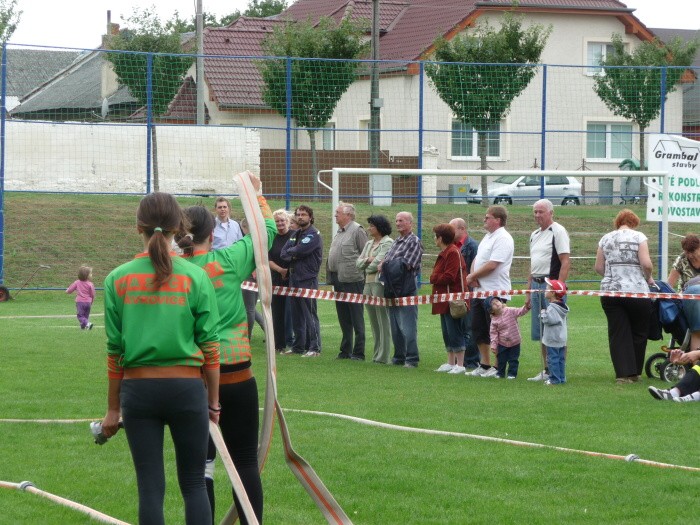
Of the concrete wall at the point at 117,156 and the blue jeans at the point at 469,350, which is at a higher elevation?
the concrete wall at the point at 117,156

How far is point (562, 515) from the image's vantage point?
21.9 feet

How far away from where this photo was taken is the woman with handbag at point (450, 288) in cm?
1336

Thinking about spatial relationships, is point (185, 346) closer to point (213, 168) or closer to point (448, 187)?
point (213, 168)

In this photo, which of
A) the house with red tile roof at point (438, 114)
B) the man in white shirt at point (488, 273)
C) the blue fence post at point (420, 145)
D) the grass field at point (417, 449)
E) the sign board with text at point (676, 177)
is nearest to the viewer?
the grass field at point (417, 449)

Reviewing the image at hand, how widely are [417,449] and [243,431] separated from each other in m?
3.00

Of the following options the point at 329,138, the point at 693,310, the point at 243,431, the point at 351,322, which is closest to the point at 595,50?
the point at 329,138

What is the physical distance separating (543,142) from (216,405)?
67.9 feet

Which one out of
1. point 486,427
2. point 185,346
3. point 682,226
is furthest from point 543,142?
point 185,346

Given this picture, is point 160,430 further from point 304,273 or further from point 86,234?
point 86,234

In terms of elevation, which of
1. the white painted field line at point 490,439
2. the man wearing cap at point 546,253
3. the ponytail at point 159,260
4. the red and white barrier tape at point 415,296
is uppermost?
the ponytail at point 159,260

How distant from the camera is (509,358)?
1284cm

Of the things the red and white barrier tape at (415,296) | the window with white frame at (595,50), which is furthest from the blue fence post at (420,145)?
the window with white frame at (595,50)

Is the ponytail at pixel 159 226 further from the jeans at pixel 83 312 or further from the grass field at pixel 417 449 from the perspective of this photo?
the jeans at pixel 83 312

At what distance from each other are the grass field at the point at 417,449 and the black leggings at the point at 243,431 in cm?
79
